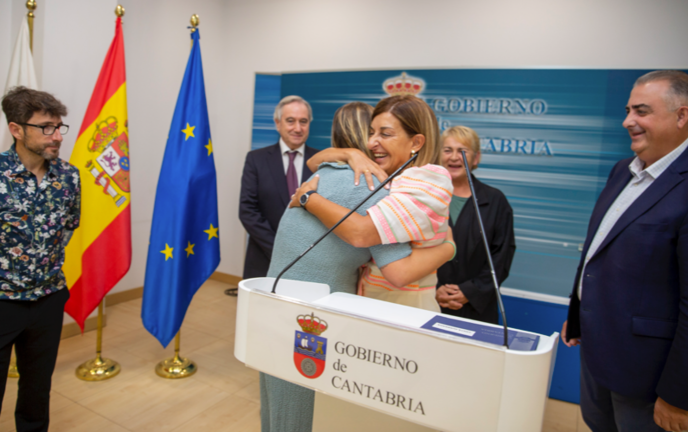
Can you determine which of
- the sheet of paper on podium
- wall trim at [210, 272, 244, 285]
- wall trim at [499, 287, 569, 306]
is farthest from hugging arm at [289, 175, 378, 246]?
wall trim at [210, 272, 244, 285]

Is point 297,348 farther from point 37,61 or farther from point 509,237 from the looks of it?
point 37,61

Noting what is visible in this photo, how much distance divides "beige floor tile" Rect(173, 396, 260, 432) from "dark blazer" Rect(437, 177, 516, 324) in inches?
50.0

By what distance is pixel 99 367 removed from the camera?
2.79 meters

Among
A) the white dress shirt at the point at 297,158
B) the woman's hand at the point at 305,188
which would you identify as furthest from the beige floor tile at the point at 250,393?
the woman's hand at the point at 305,188

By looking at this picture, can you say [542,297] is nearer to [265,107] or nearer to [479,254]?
[479,254]

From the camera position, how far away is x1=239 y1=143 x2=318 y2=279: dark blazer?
2.83m

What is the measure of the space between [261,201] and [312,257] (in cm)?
175

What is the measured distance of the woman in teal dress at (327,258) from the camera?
110 centimetres

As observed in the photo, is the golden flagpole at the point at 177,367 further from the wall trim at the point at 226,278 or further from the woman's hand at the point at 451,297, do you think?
the wall trim at the point at 226,278

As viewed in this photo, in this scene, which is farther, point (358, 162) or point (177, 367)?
point (177, 367)

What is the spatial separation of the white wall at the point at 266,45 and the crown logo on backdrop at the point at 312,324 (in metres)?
3.03

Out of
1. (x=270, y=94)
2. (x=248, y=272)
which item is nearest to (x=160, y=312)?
(x=248, y=272)

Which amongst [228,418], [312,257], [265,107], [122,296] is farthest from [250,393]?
[265,107]

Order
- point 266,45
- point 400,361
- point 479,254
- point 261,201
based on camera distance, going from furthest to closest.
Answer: point 266,45
point 261,201
point 479,254
point 400,361
